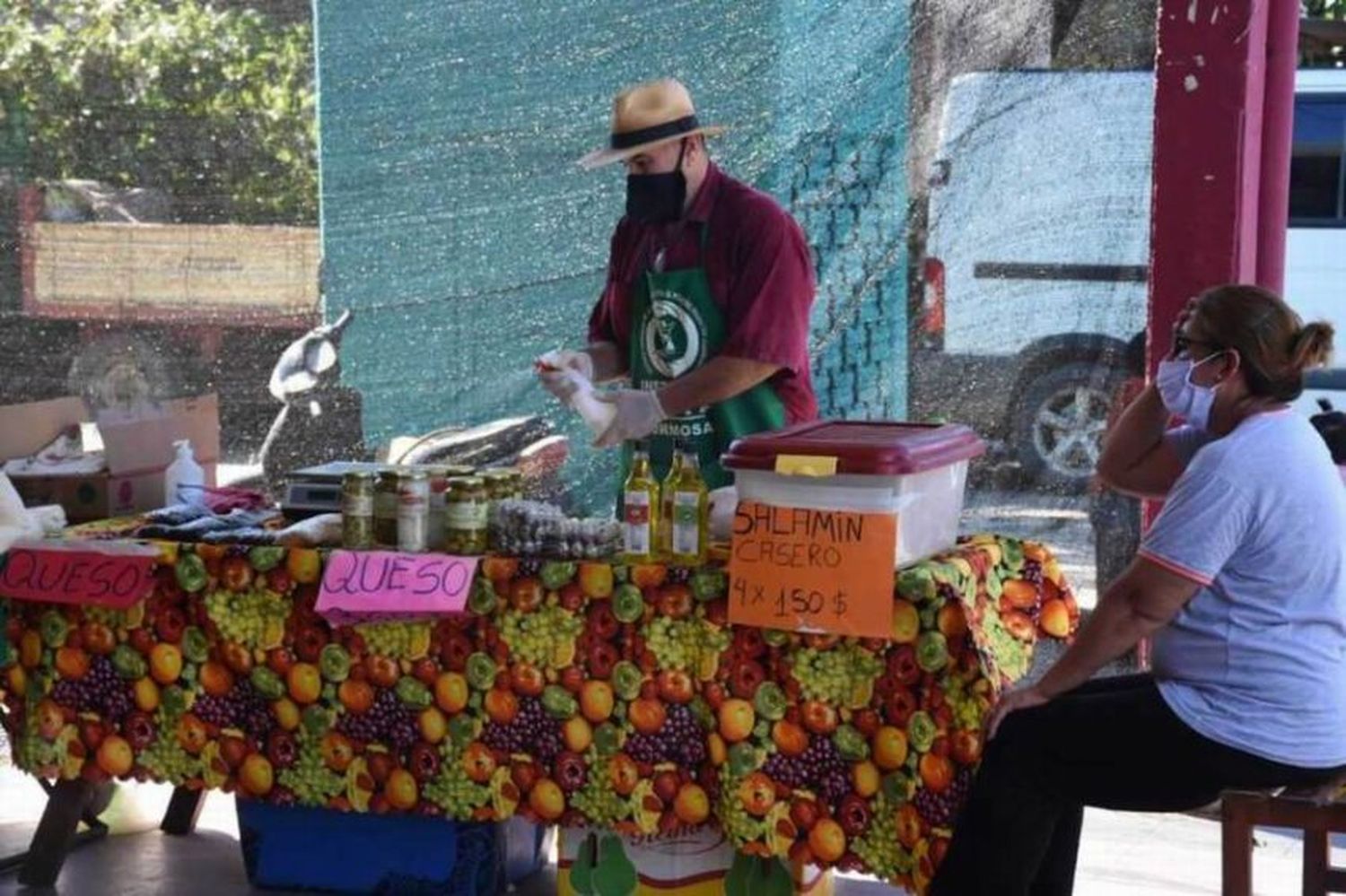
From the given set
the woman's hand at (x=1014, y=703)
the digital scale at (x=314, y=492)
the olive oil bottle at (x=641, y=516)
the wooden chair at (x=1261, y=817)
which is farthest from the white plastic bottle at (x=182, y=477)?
the wooden chair at (x=1261, y=817)

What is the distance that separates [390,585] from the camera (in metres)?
3.96

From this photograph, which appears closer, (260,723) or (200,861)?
(260,723)

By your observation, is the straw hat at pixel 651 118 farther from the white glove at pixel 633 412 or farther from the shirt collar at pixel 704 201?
the white glove at pixel 633 412

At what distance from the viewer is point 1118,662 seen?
5691 mm

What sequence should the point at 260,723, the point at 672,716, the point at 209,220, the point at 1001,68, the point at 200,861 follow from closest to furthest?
the point at 672,716 → the point at 260,723 → the point at 200,861 → the point at 1001,68 → the point at 209,220

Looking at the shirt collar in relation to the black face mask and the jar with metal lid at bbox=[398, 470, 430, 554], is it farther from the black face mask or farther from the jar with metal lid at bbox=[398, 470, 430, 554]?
the jar with metal lid at bbox=[398, 470, 430, 554]

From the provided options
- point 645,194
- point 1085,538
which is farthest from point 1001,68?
point 645,194

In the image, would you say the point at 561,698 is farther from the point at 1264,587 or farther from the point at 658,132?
the point at 1264,587

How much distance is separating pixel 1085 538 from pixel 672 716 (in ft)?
7.30

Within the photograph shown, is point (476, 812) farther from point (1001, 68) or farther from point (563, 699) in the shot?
point (1001, 68)

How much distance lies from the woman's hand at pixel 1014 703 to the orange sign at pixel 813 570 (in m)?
0.23

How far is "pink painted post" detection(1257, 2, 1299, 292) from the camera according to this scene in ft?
16.7

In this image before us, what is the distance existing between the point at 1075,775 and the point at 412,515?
135cm

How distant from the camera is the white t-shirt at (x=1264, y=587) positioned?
3.35 metres
